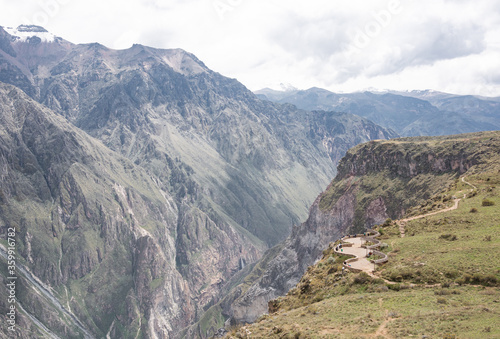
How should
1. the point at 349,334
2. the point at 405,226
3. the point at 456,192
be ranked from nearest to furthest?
the point at 349,334 → the point at 405,226 → the point at 456,192

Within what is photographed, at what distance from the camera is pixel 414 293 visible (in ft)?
136

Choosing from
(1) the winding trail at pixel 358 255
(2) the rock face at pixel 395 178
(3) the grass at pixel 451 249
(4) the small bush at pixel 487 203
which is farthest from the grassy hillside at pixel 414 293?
(2) the rock face at pixel 395 178

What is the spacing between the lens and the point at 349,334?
34.8 m

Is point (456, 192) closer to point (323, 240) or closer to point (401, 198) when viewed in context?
point (401, 198)

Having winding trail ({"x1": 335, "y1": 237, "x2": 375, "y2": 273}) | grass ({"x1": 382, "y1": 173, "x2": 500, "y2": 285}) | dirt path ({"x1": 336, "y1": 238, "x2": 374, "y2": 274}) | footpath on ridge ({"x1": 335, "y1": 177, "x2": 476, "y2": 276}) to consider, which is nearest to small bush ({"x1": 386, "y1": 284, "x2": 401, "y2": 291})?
grass ({"x1": 382, "y1": 173, "x2": 500, "y2": 285})

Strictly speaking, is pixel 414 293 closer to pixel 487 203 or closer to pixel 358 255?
pixel 358 255

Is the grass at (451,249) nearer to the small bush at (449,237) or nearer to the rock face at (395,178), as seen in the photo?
the small bush at (449,237)

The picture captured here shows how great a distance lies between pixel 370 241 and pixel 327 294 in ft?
65.6

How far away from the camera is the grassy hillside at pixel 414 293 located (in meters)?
34.0

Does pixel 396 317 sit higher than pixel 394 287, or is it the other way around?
pixel 396 317

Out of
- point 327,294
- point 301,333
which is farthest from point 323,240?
point 301,333

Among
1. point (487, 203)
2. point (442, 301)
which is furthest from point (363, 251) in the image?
point (487, 203)

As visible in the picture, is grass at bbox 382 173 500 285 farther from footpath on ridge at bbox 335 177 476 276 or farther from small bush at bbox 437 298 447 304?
small bush at bbox 437 298 447 304

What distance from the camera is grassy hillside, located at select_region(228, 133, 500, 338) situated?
3397 cm
